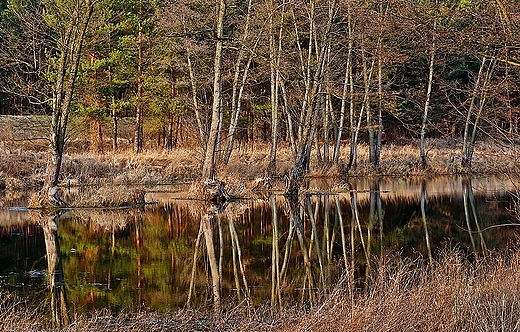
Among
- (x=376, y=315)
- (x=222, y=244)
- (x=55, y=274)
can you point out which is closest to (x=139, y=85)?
(x=222, y=244)

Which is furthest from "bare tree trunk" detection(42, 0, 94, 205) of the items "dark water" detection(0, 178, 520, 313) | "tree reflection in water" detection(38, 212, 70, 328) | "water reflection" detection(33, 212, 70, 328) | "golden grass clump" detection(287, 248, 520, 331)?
"golden grass clump" detection(287, 248, 520, 331)

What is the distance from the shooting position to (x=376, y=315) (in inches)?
277

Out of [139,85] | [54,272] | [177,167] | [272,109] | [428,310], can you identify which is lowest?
[54,272]

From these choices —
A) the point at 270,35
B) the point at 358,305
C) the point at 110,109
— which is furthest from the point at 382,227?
the point at 110,109

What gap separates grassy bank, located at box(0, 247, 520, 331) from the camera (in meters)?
6.85

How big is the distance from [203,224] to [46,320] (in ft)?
30.6

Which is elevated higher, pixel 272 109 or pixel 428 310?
pixel 272 109

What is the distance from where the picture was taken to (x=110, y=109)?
1565 inches

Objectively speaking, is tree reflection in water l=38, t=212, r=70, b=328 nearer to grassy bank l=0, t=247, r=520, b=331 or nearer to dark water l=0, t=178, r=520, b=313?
dark water l=0, t=178, r=520, b=313

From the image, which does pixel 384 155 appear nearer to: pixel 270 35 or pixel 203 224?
pixel 270 35

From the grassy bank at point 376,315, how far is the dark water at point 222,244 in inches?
34.0

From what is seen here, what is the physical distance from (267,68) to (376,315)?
25200 mm

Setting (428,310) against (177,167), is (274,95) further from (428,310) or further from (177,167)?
(428,310)

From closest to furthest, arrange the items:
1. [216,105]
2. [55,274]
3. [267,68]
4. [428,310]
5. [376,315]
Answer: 1. [376,315]
2. [428,310]
3. [55,274]
4. [216,105]
5. [267,68]
